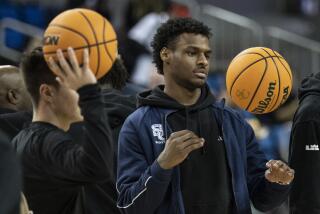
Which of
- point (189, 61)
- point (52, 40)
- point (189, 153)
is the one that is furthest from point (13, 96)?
point (52, 40)

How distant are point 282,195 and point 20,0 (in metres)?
9.07

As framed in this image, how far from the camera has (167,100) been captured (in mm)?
4828

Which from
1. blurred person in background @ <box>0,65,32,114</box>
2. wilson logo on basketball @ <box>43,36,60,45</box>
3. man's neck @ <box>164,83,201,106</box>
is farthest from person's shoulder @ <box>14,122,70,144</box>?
blurred person in background @ <box>0,65,32,114</box>

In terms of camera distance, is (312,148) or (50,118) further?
(312,148)

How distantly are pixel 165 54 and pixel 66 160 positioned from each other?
139 cm

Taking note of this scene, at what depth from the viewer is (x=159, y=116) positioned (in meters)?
4.79

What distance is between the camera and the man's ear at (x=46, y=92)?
4.21 meters

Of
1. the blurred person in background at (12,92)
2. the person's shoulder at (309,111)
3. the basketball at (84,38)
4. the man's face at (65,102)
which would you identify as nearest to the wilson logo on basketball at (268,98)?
the person's shoulder at (309,111)

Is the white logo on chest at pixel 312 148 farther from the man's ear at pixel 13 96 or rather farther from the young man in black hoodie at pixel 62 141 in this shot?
the man's ear at pixel 13 96

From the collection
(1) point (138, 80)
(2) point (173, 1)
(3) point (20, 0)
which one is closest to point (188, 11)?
(2) point (173, 1)

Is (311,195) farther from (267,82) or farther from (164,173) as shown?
(164,173)

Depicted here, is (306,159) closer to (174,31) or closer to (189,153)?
(189,153)

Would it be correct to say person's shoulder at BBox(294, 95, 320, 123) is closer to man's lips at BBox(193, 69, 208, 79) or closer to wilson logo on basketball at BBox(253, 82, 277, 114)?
wilson logo on basketball at BBox(253, 82, 277, 114)

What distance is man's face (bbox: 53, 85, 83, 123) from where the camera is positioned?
4.18 metres
